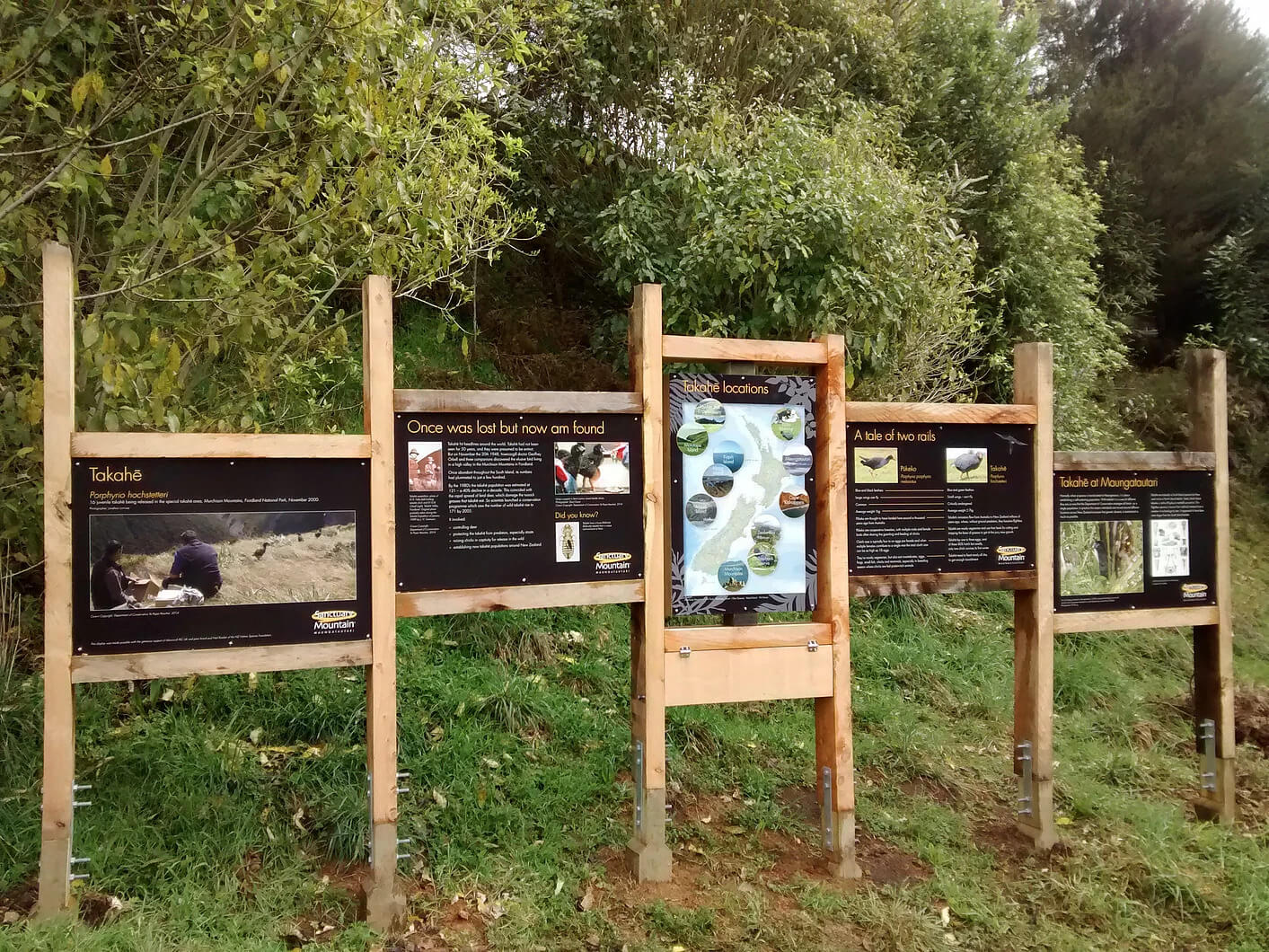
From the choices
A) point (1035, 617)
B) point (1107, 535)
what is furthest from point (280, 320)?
point (1107, 535)

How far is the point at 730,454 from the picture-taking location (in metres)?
4.46

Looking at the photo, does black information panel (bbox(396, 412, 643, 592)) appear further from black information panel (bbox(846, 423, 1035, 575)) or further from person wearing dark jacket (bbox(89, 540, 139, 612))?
black information panel (bbox(846, 423, 1035, 575))

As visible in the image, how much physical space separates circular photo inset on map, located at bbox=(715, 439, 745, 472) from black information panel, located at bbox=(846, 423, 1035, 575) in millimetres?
633

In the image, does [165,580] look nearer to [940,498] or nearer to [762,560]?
[762,560]

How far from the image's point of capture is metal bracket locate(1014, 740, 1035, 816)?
16.2ft

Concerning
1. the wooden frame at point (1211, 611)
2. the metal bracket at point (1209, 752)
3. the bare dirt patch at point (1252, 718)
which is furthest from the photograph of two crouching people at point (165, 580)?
the bare dirt patch at point (1252, 718)

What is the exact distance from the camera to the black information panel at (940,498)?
476 centimetres

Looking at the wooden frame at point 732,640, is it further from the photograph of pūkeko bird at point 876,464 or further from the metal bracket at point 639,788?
the photograph of pūkeko bird at point 876,464

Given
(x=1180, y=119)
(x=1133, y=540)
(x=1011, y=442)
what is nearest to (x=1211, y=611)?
(x=1133, y=540)

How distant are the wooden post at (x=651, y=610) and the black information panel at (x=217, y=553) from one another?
1247 mm

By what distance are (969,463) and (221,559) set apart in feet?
12.0

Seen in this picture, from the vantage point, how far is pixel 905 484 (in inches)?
190

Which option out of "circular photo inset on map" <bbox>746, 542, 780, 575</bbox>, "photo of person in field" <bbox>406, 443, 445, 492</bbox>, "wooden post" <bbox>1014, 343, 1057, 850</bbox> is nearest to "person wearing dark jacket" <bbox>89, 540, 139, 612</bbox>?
"photo of person in field" <bbox>406, 443, 445, 492</bbox>

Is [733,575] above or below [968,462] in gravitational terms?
below
